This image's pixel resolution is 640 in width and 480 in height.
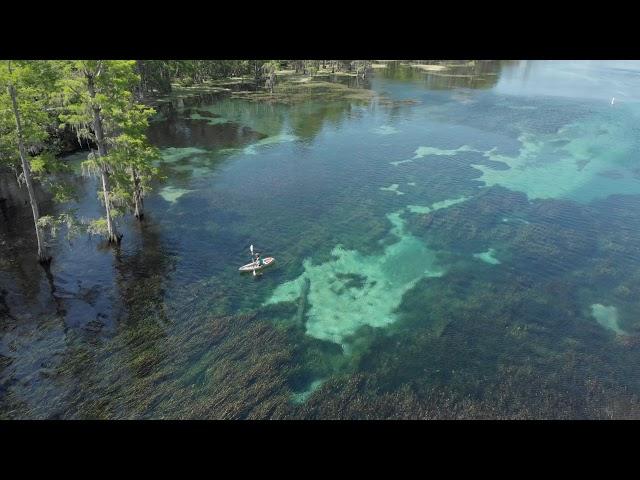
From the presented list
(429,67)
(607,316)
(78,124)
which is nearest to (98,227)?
(78,124)

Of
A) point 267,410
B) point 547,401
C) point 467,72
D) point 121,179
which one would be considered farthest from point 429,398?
point 467,72

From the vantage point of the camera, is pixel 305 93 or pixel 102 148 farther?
pixel 305 93

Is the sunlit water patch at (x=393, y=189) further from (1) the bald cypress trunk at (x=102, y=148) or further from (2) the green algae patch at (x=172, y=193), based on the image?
(1) the bald cypress trunk at (x=102, y=148)

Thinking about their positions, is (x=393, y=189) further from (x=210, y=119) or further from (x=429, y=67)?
(x=429, y=67)

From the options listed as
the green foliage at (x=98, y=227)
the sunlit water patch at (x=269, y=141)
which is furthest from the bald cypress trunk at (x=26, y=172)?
the sunlit water patch at (x=269, y=141)
